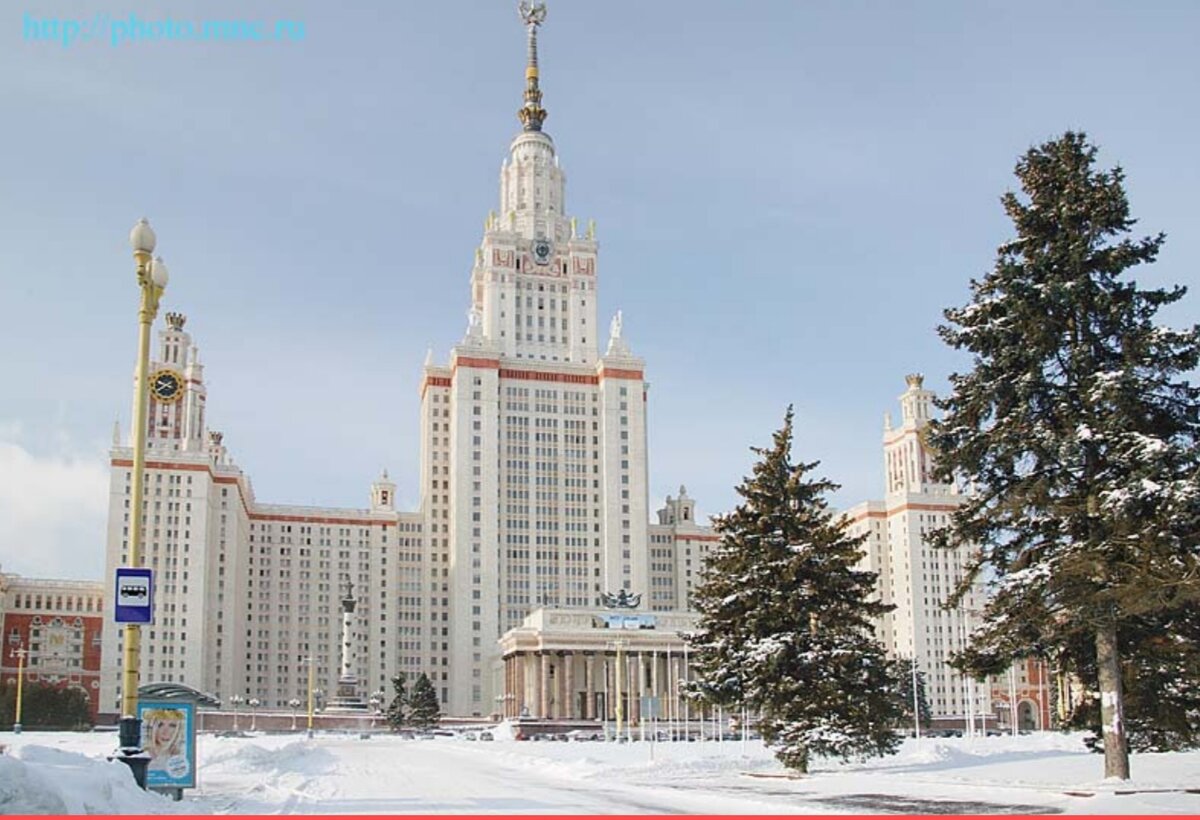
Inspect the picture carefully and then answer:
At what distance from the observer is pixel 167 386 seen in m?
145

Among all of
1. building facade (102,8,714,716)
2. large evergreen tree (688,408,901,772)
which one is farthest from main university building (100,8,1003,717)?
large evergreen tree (688,408,901,772)

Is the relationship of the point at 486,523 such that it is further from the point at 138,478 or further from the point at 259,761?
the point at 138,478

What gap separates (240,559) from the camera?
153 meters

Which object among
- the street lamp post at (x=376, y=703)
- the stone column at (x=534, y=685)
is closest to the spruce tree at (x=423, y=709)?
the street lamp post at (x=376, y=703)

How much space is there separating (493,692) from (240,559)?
34.9 meters

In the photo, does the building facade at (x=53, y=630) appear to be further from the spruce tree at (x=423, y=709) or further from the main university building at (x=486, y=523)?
the spruce tree at (x=423, y=709)

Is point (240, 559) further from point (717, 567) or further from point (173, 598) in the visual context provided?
point (717, 567)

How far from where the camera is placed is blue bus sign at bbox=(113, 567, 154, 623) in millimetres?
22297

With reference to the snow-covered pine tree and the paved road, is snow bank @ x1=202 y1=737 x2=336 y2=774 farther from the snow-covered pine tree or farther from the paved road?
the snow-covered pine tree

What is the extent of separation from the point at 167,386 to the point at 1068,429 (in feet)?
426

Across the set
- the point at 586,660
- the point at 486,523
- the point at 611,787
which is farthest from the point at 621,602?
the point at 611,787

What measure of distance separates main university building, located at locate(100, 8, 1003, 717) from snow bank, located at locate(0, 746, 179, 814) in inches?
4687

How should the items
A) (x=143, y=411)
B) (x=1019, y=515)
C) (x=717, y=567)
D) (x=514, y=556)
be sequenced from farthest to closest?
(x=514, y=556) → (x=717, y=567) → (x=1019, y=515) → (x=143, y=411)

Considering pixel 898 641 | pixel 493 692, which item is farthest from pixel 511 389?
pixel 898 641
